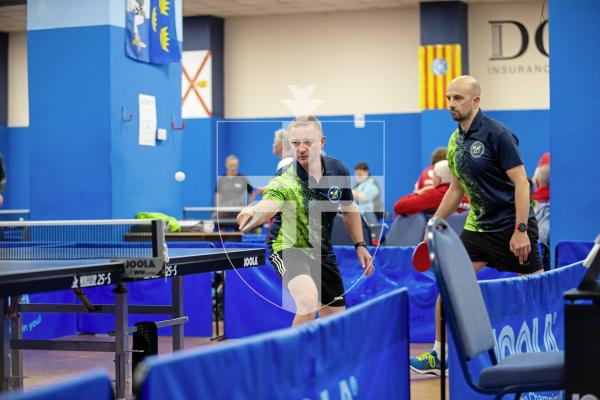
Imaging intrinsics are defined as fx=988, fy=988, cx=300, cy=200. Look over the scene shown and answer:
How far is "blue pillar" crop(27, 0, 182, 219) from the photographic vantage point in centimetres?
924

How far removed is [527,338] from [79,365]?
3.45m

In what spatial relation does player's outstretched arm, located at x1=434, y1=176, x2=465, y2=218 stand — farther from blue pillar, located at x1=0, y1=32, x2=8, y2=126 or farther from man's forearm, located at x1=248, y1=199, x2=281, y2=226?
blue pillar, located at x1=0, y1=32, x2=8, y2=126

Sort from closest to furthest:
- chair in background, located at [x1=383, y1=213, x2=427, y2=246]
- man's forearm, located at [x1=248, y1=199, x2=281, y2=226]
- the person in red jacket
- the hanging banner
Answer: man's forearm, located at [x1=248, y1=199, x2=281, y2=226]
the person in red jacket
chair in background, located at [x1=383, y1=213, x2=427, y2=246]
the hanging banner

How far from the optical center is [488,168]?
546 cm

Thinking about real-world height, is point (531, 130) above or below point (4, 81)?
below

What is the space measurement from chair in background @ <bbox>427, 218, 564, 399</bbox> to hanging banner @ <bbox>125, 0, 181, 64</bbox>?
6425 millimetres

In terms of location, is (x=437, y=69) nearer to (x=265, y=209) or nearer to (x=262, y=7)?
(x=262, y=7)

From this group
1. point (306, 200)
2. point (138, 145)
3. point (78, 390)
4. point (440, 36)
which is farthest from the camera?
point (440, 36)

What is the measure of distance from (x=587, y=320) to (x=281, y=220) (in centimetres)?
233

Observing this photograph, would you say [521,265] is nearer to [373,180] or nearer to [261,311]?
[261,311]

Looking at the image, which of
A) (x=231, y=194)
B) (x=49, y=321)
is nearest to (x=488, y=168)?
(x=49, y=321)

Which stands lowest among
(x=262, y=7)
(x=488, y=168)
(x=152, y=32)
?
(x=488, y=168)

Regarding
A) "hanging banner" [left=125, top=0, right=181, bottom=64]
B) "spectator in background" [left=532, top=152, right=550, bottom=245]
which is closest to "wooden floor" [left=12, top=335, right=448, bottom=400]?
"spectator in background" [left=532, top=152, right=550, bottom=245]

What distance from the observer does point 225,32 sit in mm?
18359
